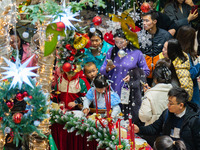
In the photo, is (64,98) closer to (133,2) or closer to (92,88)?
(92,88)

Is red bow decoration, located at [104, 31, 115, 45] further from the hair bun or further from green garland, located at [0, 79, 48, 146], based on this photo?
green garland, located at [0, 79, 48, 146]

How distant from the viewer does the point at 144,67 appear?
5551 millimetres

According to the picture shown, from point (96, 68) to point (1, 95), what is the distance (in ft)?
6.03

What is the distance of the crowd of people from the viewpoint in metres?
4.44

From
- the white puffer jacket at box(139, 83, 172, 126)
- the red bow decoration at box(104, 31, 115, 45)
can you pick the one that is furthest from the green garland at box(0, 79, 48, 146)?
the red bow decoration at box(104, 31, 115, 45)

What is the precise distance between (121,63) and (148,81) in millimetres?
693

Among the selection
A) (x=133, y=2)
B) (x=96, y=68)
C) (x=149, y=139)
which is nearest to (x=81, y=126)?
(x=149, y=139)

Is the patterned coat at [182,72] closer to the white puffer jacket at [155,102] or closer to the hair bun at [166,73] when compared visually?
the hair bun at [166,73]

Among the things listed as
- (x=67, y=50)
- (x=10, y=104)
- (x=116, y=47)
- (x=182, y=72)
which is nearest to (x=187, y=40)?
(x=182, y=72)

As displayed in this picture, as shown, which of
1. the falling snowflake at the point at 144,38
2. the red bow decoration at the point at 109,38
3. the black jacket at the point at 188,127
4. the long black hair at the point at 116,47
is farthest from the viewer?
the red bow decoration at the point at 109,38

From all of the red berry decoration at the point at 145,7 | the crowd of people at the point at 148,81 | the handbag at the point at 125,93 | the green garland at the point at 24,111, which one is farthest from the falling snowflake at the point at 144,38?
the green garland at the point at 24,111

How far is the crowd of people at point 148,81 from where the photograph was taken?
4441mm

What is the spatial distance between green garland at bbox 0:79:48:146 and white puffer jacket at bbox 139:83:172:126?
1198mm

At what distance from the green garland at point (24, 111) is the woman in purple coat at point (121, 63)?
1419mm
